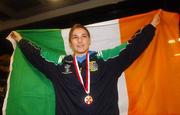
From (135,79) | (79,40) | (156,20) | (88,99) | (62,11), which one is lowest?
(88,99)

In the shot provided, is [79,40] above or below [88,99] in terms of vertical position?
above

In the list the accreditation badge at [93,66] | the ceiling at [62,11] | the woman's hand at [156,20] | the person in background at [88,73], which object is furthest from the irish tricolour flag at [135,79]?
the ceiling at [62,11]

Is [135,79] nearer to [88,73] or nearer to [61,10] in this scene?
[88,73]

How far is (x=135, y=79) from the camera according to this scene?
2.47 meters

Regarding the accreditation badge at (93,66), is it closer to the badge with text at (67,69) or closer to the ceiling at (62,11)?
the badge with text at (67,69)

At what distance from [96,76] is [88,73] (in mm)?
69

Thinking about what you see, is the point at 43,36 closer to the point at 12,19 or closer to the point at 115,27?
the point at 115,27

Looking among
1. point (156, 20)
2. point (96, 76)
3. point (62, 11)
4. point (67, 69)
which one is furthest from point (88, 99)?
point (62, 11)

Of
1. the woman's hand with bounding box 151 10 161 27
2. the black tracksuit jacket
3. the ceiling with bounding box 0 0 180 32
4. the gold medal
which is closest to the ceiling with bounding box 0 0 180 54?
the ceiling with bounding box 0 0 180 32

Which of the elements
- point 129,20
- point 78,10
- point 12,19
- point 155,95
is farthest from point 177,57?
point 12,19

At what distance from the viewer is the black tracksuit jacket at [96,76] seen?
7.03 ft

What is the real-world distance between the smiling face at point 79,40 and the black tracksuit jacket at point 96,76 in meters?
0.08

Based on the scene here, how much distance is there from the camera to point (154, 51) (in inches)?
96.7

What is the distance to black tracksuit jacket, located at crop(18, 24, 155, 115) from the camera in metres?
2.14
